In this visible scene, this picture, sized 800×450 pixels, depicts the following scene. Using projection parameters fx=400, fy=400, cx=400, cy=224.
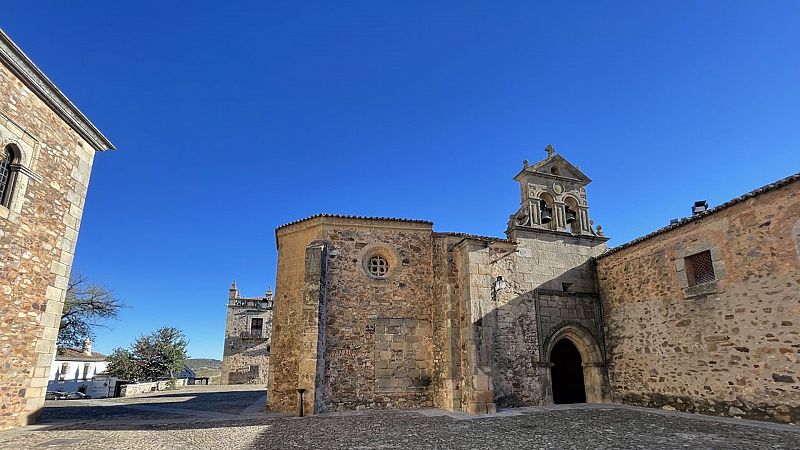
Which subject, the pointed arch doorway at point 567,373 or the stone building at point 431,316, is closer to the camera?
the stone building at point 431,316

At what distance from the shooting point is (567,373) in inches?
560

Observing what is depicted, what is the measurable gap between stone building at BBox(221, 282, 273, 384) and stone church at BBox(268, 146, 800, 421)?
1872 cm

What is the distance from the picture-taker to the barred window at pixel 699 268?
10.8 m

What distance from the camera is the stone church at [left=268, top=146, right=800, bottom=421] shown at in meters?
9.52

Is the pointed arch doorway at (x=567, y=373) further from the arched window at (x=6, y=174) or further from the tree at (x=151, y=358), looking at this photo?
the tree at (x=151, y=358)

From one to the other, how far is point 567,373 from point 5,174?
54.8ft

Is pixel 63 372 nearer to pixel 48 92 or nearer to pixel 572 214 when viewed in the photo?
pixel 48 92

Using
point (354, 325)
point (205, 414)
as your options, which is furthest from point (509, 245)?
point (205, 414)

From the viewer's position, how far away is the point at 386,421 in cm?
974

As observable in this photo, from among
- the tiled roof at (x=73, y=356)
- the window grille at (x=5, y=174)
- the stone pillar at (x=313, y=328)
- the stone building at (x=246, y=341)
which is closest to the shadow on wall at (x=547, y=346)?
the stone pillar at (x=313, y=328)

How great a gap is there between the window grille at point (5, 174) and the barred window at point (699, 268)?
54.9 feet

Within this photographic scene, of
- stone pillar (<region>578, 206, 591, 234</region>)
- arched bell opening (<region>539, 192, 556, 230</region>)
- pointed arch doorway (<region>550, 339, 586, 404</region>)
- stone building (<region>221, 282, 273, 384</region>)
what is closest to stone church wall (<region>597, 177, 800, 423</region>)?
pointed arch doorway (<region>550, 339, 586, 404</region>)

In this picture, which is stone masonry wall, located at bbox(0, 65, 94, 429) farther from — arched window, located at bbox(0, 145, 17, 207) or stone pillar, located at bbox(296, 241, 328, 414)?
stone pillar, located at bbox(296, 241, 328, 414)

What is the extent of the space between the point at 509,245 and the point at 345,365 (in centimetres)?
655
